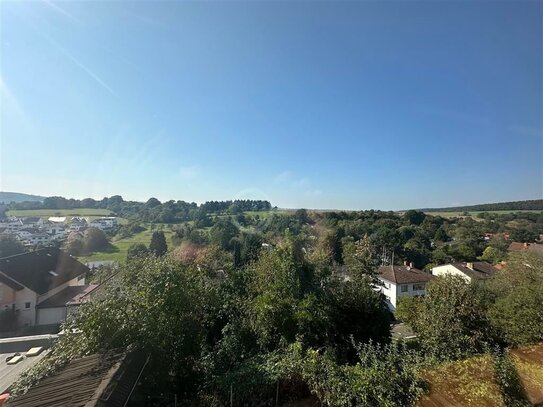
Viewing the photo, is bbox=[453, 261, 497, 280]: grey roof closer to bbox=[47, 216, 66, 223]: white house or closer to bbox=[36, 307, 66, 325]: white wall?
bbox=[36, 307, 66, 325]: white wall

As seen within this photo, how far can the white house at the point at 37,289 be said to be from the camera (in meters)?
18.1

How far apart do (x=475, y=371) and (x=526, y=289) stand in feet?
18.4

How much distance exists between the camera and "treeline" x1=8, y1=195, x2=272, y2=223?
69750mm

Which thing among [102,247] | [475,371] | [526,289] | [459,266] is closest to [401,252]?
[459,266]

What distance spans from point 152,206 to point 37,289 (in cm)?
6532

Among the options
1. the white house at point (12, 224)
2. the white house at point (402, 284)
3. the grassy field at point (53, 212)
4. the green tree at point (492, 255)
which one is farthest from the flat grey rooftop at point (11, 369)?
the grassy field at point (53, 212)

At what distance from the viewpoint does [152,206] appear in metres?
81.5

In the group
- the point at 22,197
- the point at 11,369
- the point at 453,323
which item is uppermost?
the point at 22,197

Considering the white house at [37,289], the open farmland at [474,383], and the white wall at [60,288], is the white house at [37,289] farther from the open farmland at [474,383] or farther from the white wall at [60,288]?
the open farmland at [474,383]

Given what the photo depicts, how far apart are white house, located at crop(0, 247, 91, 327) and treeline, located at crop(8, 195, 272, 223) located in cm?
4641

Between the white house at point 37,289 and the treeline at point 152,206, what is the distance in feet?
152

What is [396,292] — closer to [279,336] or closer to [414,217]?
[279,336]

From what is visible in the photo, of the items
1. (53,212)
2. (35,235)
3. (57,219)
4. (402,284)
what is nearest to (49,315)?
(402,284)

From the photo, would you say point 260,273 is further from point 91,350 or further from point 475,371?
point 475,371
